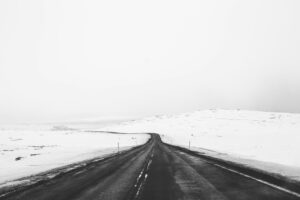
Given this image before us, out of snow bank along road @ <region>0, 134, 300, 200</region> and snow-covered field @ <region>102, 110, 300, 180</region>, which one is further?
snow-covered field @ <region>102, 110, 300, 180</region>

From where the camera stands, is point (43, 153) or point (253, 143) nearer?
point (43, 153)

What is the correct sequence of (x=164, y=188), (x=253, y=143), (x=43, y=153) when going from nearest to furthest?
(x=164, y=188)
(x=43, y=153)
(x=253, y=143)

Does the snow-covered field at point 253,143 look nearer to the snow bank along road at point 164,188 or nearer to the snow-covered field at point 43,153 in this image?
the snow bank along road at point 164,188

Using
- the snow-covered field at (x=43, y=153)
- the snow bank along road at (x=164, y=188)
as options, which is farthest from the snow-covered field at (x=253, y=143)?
the snow-covered field at (x=43, y=153)

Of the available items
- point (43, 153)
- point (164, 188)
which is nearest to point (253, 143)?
point (43, 153)

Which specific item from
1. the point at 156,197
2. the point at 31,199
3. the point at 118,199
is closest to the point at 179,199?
the point at 156,197

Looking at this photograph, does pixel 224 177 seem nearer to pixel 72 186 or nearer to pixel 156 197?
pixel 156 197

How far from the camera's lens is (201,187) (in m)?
11.3

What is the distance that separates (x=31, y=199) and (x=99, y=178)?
4.96 metres

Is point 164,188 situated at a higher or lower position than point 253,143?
higher

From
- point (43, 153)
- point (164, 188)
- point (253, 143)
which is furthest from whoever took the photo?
point (253, 143)

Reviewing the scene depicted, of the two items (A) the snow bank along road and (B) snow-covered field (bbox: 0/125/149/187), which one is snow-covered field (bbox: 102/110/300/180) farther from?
(B) snow-covered field (bbox: 0/125/149/187)

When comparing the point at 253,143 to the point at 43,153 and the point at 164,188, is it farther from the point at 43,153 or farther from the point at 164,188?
the point at 164,188

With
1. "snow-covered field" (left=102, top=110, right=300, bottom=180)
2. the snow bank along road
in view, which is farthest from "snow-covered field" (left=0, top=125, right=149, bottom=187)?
"snow-covered field" (left=102, top=110, right=300, bottom=180)
